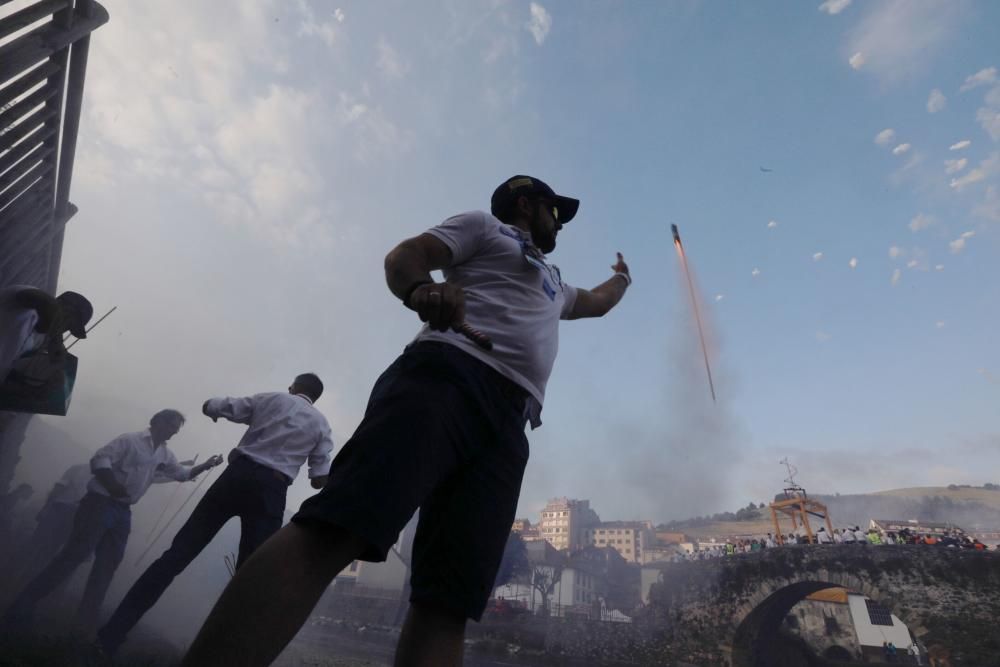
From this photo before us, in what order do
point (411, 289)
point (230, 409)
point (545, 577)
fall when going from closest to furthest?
1. point (411, 289)
2. point (230, 409)
3. point (545, 577)

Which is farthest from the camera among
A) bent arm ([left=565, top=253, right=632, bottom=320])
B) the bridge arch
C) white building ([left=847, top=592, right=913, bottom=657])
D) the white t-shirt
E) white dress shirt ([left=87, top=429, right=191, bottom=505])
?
white building ([left=847, top=592, right=913, bottom=657])

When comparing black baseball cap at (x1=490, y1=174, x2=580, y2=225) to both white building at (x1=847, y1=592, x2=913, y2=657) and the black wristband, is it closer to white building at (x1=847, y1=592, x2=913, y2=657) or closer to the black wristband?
the black wristband

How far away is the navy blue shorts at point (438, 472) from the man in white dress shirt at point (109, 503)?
4.42 meters

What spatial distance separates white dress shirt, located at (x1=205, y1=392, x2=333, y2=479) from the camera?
3.36m

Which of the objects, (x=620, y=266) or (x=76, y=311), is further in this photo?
(x=76, y=311)

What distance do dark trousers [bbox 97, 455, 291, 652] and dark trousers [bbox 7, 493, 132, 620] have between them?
1.77 metres

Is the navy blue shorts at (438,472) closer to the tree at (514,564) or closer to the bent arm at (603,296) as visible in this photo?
the bent arm at (603,296)

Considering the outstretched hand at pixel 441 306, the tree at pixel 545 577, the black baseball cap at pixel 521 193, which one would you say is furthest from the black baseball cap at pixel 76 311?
the tree at pixel 545 577

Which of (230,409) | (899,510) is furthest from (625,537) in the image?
(230,409)

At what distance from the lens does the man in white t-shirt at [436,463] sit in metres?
0.94

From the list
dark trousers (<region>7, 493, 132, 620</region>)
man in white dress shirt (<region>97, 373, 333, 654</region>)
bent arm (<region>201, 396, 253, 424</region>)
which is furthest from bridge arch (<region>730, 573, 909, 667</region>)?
bent arm (<region>201, 396, 253, 424</region>)

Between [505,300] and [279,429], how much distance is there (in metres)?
2.64

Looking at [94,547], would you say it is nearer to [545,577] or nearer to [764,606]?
[764,606]

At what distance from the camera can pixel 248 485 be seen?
10.5 ft
